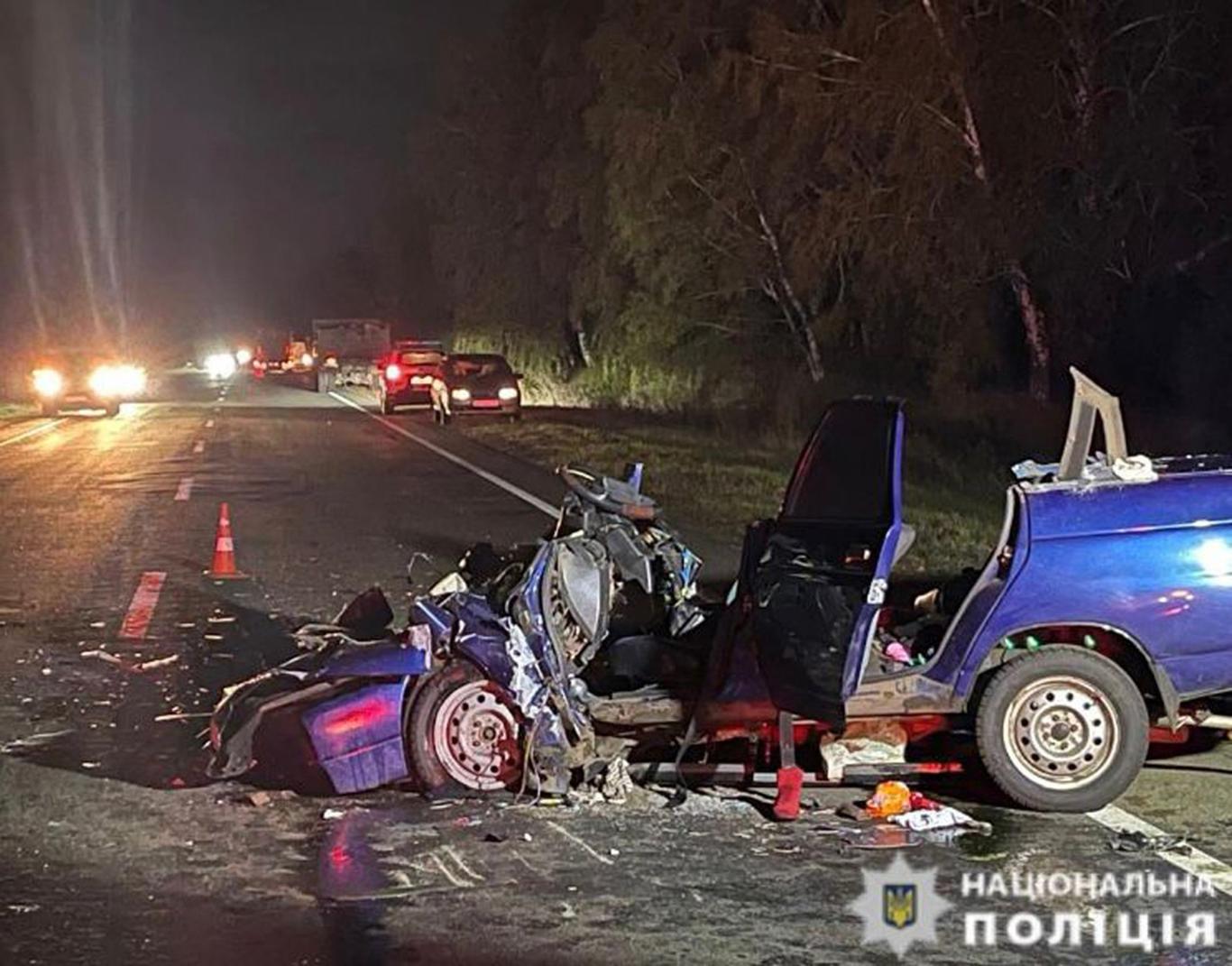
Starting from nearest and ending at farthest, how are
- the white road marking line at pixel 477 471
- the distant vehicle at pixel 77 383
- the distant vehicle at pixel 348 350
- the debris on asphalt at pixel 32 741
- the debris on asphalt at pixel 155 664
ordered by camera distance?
the debris on asphalt at pixel 32 741
the debris on asphalt at pixel 155 664
the white road marking line at pixel 477 471
the distant vehicle at pixel 77 383
the distant vehicle at pixel 348 350

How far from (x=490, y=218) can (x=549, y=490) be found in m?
43.5

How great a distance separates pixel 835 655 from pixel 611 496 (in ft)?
5.73

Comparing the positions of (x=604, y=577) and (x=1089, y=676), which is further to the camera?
(x=604, y=577)

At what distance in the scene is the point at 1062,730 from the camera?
7.07 metres

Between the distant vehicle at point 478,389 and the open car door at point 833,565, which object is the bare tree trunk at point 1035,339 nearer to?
the distant vehicle at point 478,389

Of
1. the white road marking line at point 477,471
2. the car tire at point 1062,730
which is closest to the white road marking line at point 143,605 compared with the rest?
the white road marking line at point 477,471

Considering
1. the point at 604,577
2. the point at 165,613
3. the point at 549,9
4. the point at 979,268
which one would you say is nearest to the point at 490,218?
the point at 549,9

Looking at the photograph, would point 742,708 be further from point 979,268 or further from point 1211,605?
point 979,268

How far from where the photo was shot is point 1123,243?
87.3ft

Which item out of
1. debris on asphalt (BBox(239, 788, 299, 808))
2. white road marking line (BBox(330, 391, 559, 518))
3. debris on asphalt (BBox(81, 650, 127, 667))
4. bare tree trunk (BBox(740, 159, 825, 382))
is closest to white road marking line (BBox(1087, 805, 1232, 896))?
debris on asphalt (BBox(239, 788, 299, 808))

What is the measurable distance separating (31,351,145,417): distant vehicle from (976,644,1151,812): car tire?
38.5 m

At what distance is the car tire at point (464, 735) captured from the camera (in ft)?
24.4

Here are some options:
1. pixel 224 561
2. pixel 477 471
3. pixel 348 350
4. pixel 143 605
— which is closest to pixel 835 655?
pixel 143 605

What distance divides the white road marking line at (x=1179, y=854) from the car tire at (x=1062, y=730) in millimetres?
86
